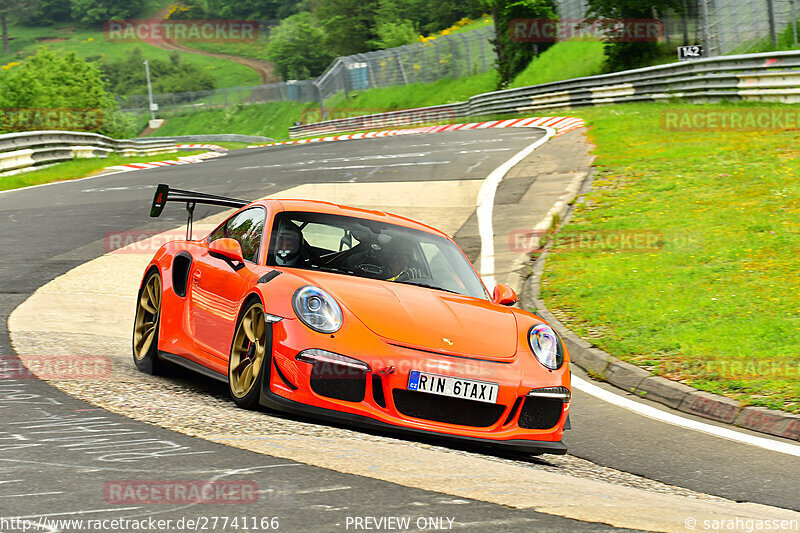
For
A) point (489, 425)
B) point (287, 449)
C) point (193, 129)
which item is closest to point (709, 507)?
point (489, 425)

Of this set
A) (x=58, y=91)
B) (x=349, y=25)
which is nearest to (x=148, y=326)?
(x=58, y=91)

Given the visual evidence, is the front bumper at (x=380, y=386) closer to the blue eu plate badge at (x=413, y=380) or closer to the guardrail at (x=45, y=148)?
the blue eu plate badge at (x=413, y=380)

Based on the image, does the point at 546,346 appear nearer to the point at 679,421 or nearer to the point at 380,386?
the point at 380,386

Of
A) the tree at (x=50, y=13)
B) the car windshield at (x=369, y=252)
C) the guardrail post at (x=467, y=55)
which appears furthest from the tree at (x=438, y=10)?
the tree at (x=50, y=13)

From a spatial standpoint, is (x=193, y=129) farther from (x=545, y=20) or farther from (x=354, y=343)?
(x=354, y=343)

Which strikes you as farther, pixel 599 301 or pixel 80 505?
pixel 599 301

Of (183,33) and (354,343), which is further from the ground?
(183,33)

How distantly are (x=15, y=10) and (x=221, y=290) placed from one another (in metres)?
185

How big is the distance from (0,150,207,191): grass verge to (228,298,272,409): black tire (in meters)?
19.5

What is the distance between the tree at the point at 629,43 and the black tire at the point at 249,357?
32308 millimetres

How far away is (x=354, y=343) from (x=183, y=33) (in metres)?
170

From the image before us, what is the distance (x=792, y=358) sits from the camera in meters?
7.91

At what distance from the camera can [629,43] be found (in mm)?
36438

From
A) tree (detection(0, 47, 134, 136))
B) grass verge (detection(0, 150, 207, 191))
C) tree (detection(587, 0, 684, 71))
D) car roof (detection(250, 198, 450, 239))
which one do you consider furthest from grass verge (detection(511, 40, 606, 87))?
car roof (detection(250, 198, 450, 239))
